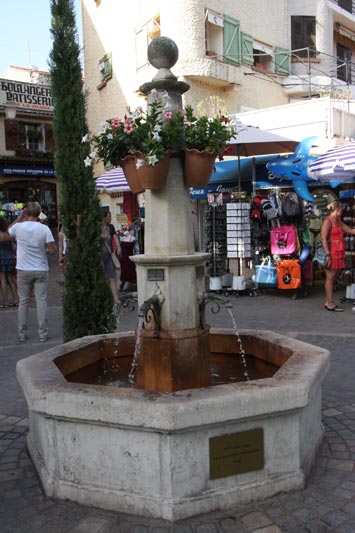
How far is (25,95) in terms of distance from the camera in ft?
82.2

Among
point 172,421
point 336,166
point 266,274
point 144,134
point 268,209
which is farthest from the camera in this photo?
point 268,209

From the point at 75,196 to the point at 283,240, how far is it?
5.12 meters

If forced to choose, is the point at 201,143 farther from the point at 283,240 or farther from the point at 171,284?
the point at 283,240

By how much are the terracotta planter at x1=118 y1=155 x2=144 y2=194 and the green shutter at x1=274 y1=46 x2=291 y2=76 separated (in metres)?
15.9

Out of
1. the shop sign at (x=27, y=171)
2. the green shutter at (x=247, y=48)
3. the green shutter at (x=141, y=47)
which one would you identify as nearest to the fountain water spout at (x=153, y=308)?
the green shutter at (x=141, y=47)

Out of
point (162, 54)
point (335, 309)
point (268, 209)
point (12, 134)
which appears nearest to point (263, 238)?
point (268, 209)

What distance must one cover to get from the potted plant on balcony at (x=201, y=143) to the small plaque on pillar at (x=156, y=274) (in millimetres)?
631

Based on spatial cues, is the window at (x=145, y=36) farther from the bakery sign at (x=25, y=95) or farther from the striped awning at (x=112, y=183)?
the bakery sign at (x=25, y=95)

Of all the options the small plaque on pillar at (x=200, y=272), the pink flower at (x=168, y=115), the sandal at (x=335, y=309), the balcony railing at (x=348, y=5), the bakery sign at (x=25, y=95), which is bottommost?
the sandal at (x=335, y=309)

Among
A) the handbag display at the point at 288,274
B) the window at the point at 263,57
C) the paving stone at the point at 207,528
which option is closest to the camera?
the paving stone at the point at 207,528

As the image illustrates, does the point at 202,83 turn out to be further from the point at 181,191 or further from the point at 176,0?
the point at 181,191

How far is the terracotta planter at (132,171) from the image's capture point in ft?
11.4

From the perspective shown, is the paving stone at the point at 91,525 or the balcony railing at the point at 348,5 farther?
the balcony railing at the point at 348,5

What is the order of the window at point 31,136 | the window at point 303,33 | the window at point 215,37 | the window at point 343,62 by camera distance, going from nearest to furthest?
the window at point 215,37, the window at point 303,33, the window at point 343,62, the window at point 31,136
